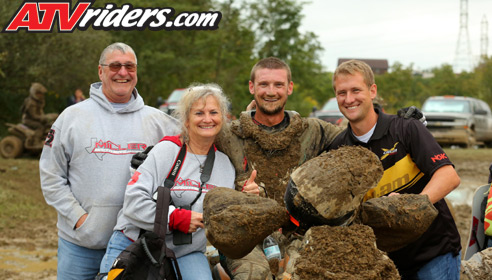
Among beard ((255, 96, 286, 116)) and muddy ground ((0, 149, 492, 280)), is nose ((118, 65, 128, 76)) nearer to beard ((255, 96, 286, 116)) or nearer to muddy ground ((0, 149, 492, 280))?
beard ((255, 96, 286, 116))

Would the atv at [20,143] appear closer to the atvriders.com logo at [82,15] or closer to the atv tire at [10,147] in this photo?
the atv tire at [10,147]

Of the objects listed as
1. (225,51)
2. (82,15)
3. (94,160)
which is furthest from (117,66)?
(225,51)

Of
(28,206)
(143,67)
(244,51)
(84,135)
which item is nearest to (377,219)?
(84,135)

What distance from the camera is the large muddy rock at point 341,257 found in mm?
2484

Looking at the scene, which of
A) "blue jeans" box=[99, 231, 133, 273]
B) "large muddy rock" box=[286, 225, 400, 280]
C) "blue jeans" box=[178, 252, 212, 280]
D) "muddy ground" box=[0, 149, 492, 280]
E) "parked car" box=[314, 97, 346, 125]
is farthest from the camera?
"parked car" box=[314, 97, 346, 125]

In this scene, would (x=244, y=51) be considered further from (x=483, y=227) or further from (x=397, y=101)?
(x=483, y=227)

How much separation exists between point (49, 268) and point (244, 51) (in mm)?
26902

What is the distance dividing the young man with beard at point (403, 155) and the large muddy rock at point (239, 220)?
123 cm

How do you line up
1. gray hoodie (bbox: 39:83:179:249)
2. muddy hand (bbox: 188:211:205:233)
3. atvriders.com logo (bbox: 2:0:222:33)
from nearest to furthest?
muddy hand (bbox: 188:211:205:233), gray hoodie (bbox: 39:83:179:249), atvriders.com logo (bbox: 2:0:222:33)

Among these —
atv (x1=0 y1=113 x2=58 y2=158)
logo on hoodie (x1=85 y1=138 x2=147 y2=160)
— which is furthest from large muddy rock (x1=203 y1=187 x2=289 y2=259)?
atv (x1=0 y1=113 x2=58 y2=158)

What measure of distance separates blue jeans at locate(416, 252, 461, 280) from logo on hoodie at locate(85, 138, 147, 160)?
2.28m

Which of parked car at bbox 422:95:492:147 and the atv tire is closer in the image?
the atv tire

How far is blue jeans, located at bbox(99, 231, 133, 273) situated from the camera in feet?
12.1

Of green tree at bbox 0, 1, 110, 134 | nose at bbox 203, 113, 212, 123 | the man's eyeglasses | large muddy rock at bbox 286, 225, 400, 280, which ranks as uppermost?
green tree at bbox 0, 1, 110, 134
